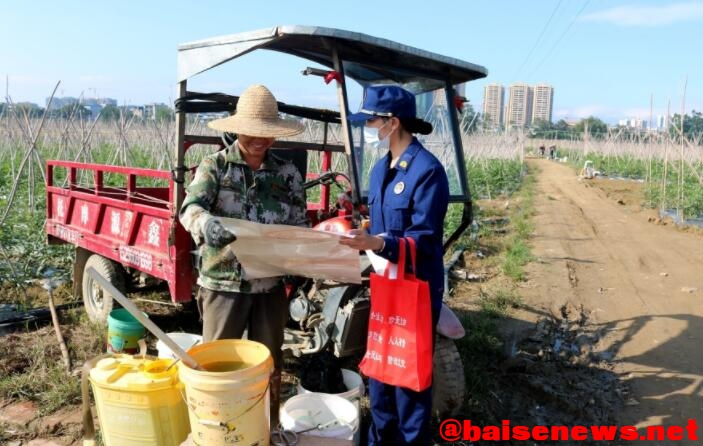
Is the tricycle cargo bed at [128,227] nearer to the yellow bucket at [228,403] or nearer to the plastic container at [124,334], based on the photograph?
the plastic container at [124,334]

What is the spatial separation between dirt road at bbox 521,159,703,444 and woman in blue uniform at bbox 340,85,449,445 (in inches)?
76.5

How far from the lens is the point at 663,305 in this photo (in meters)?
6.23

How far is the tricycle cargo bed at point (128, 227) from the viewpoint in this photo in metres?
3.74

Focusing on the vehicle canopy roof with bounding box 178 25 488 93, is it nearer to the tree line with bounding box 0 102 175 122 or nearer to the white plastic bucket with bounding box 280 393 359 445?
the white plastic bucket with bounding box 280 393 359 445

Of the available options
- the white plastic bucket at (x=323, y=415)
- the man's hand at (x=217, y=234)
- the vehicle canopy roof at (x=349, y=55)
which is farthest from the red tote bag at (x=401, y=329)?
the vehicle canopy roof at (x=349, y=55)

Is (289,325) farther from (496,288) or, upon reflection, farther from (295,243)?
(496,288)

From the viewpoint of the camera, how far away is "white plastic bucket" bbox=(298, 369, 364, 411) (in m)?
3.05

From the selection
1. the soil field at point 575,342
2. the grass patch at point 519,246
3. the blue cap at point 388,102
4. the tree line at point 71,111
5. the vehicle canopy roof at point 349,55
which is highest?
the tree line at point 71,111

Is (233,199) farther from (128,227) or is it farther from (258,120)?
(128,227)

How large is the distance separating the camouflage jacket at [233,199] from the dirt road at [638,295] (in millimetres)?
2844

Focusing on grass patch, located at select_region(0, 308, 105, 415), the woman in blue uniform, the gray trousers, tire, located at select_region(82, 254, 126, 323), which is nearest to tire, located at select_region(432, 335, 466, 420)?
the woman in blue uniform

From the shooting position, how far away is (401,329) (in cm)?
254

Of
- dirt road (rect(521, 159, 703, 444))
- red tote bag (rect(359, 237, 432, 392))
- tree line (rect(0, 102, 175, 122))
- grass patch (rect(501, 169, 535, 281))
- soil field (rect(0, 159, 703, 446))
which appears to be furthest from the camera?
tree line (rect(0, 102, 175, 122))

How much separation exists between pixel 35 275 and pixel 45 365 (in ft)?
A: 7.79
